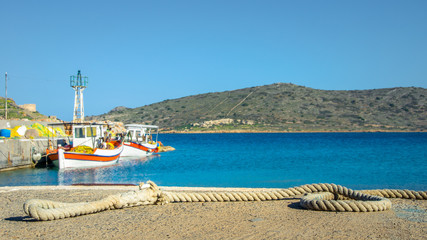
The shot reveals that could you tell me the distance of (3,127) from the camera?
2914cm

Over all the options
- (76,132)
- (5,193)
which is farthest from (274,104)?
(5,193)

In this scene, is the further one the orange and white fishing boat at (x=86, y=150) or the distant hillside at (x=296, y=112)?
the distant hillside at (x=296, y=112)

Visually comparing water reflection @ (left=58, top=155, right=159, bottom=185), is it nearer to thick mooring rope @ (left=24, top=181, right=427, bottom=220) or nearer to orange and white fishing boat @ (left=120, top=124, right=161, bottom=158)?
orange and white fishing boat @ (left=120, top=124, right=161, bottom=158)

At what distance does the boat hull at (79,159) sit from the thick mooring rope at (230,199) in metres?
18.1

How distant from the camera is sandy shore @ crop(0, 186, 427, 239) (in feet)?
19.3

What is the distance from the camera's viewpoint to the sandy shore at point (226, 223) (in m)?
5.89

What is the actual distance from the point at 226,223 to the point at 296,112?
76.2 metres

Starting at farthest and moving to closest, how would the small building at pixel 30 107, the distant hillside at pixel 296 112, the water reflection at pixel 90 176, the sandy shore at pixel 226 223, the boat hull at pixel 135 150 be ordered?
the distant hillside at pixel 296 112, the small building at pixel 30 107, the boat hull at pixel 135 150, the water reflection at pixel 90 176, the sandy shore at pixel 226 223

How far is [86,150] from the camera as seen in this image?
26.0 meters

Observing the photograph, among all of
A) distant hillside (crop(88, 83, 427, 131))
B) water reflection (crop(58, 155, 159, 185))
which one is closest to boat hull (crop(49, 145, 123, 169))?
water reflection (crop(58, 155, 159, 185))

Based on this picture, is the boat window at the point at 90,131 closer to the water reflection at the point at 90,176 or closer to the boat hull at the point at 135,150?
the water reflection at the point at 90,176

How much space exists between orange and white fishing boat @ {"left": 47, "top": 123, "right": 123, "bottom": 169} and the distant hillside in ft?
165

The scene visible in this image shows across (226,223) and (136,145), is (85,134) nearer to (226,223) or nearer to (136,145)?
(136,145)

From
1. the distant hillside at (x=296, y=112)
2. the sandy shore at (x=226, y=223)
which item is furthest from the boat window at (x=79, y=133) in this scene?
the distant hillside at (x=296, y=112)
